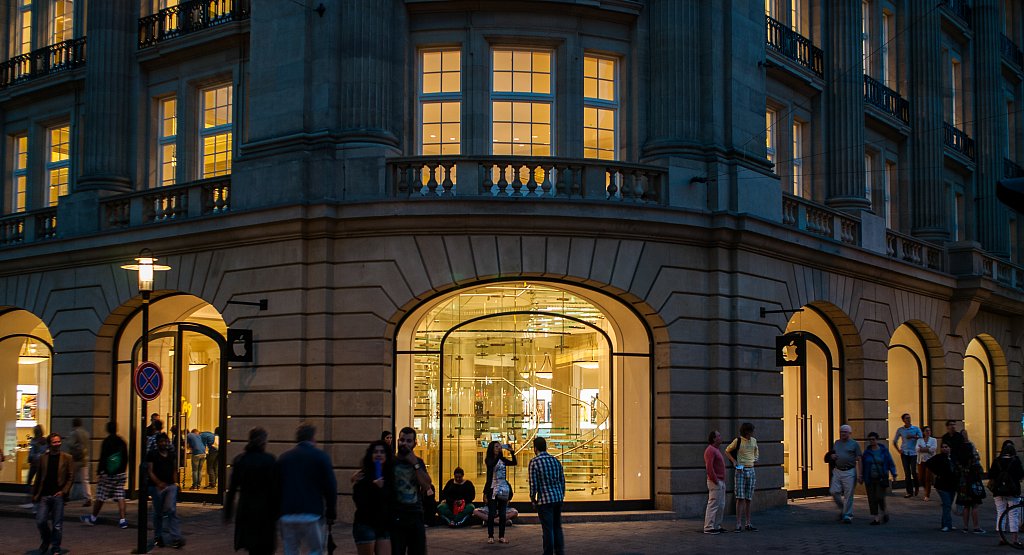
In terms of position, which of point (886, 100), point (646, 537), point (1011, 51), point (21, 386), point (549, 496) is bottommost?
point (646, 537)

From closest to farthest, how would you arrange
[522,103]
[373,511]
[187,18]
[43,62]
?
[373,511]
[522,103]
[187,18]
[43,62]

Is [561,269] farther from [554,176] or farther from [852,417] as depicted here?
[852,417]

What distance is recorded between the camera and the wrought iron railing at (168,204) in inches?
938

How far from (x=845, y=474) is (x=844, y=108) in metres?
10.6

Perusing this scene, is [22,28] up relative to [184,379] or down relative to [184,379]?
up

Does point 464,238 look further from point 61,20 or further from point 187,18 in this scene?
point 61,20

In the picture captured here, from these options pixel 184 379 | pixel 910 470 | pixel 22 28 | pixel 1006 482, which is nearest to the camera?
pixel 1006 482

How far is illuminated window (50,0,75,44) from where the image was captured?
30.0 m

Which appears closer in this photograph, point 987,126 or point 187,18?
point 187,18

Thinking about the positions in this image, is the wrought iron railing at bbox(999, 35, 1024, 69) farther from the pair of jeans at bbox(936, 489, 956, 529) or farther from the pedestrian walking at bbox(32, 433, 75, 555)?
the pedestrian walking at bbox(32, 433, 75, 555)

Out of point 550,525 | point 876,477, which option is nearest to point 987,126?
point 876,477

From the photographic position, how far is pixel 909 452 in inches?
1117

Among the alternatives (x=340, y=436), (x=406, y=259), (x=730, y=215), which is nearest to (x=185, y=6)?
(x=406, y=259)

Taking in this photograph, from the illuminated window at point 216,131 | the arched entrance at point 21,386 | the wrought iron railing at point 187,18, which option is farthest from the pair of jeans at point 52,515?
the arched entrance at point 21,386
